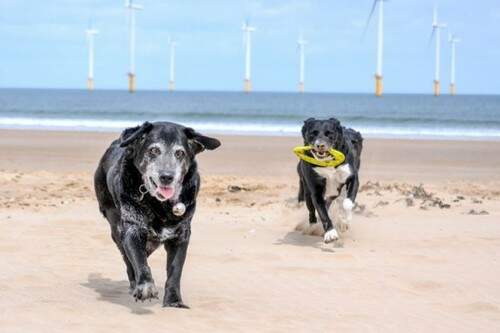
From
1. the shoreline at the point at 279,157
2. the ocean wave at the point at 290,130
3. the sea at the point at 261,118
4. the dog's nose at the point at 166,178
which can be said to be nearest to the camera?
the dog's nose at the point at 166,178

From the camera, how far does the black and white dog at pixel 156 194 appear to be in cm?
575

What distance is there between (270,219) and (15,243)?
11.6ft

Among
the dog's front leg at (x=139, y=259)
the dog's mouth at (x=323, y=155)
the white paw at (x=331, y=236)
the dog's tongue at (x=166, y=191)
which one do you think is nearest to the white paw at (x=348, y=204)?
the dog's mouth at (x=323, y=155)

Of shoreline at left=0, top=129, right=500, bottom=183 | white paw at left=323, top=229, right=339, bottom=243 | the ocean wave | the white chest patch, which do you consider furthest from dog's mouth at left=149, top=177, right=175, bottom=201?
the ocean wave

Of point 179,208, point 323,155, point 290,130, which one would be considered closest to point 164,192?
point 179,208

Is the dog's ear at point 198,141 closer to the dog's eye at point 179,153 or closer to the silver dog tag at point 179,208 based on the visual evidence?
the dog's eye at point 179,153

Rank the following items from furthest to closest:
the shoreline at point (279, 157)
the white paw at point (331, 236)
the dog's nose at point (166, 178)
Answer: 1. the shoreline at point (279, 157)
2. the white paw at point (331, 236)
3. the dog's nose at point (166, 178)

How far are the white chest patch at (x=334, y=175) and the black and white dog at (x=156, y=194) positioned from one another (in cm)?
401

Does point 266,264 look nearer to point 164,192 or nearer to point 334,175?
point 334,175

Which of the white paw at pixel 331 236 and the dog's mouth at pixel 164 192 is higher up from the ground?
the dog's mouth at pixel 164 192

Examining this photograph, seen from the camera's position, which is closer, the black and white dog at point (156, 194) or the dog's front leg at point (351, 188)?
the black and white dog at point (156, 194)

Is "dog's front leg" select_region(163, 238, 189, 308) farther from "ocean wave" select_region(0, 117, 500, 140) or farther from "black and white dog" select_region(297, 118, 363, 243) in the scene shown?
"ocean wave" select_region(0, 117, 500, 140)

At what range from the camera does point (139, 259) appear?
5898mm

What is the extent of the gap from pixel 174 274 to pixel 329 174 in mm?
4153
